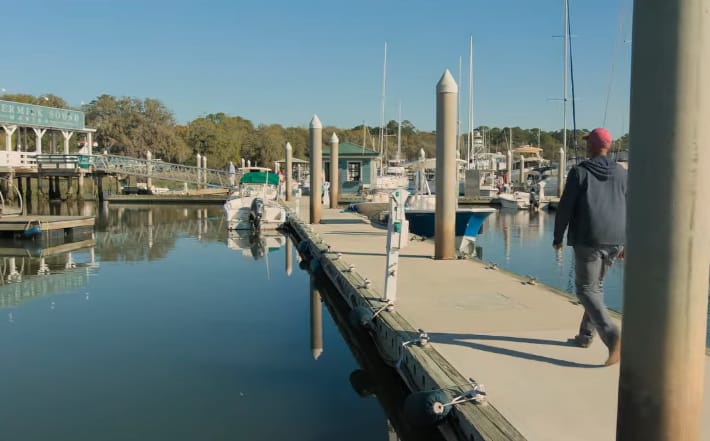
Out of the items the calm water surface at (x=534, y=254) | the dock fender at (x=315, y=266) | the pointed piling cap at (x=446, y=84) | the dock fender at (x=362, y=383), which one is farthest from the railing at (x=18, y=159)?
the dock fender at (x=362, y=383)

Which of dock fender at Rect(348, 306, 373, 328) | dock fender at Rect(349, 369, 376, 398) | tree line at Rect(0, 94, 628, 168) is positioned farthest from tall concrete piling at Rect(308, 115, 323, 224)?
tree line at Rect(0, 94, 628, 168)

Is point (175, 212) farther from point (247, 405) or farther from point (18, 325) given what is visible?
point (247, 405)

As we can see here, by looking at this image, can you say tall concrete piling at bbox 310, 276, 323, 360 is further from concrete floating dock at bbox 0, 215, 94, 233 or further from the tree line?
the tree line

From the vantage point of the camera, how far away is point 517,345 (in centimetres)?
567

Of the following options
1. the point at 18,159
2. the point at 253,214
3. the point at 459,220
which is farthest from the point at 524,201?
the point at 18,159

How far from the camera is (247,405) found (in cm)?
618

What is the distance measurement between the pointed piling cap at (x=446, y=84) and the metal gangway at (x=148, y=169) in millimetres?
28250

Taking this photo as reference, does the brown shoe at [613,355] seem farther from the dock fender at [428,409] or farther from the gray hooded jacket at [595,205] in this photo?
the dock fender at [428,409]

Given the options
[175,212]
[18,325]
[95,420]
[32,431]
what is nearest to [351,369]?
[95,420]

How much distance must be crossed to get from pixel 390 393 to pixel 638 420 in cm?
408

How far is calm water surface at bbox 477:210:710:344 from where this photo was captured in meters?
13.5

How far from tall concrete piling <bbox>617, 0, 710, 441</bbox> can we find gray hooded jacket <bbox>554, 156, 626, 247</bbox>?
86.8 inches

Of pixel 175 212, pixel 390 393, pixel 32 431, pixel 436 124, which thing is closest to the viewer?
pixel 32 431

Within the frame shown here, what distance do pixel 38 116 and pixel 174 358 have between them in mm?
38767
